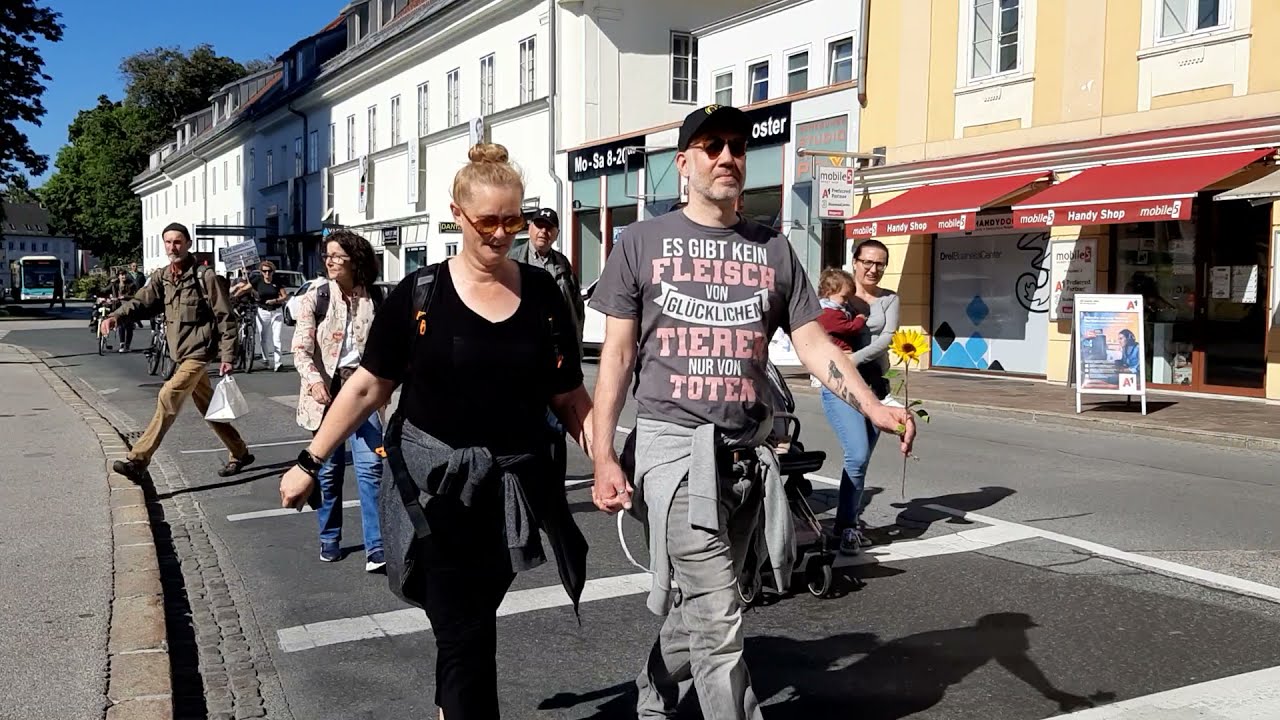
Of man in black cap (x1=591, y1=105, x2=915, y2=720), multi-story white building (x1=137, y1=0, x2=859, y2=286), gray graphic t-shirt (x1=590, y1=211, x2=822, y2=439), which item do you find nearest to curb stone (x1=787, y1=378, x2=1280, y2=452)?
multi-story white building (x1=137, y1=0, x2=859, y2=286)

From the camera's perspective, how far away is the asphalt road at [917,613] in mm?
4359

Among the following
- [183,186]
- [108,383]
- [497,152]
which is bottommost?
[108,383]

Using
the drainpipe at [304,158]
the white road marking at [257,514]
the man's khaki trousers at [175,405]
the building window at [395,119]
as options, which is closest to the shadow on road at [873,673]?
the white road marking at [257,514]

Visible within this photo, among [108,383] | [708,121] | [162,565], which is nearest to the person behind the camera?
[708,121]

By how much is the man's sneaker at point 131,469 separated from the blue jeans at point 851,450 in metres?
5.01

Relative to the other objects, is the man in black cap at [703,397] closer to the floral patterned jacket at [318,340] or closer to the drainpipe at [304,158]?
the floral patterned jacket at [318,340]

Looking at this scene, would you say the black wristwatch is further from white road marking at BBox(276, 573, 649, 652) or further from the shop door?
the shop door

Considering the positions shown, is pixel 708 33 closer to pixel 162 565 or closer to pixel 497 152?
pixel 162 565

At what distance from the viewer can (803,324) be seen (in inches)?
144

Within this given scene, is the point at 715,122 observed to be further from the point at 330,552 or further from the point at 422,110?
the point at 422,110

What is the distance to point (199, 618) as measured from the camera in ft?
17.8

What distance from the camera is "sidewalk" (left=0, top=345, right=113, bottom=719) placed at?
414cm

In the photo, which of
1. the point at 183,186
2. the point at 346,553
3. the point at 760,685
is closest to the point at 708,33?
the point at 346,553

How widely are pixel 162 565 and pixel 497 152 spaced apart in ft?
13.4
